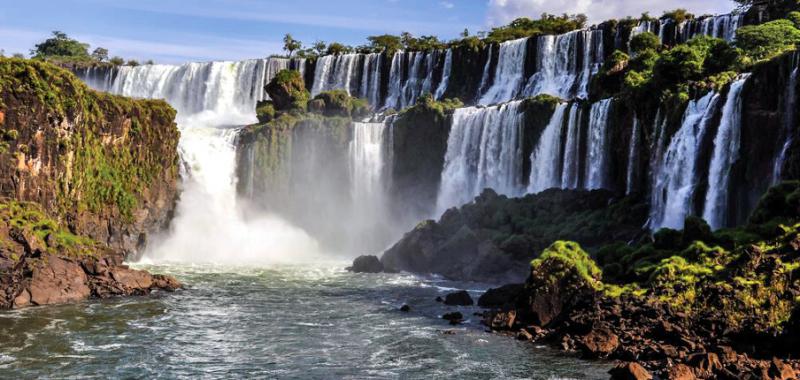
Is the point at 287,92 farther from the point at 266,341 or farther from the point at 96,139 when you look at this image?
the point at 266,341

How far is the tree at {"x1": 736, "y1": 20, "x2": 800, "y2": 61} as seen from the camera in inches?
1955

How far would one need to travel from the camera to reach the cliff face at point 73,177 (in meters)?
37.5

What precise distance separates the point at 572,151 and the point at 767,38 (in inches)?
572

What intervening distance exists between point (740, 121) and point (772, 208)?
28.2 feet

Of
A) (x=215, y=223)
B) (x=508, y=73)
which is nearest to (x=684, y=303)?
(x=215, y=223)

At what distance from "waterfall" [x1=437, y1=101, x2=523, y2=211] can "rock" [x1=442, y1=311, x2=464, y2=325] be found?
1013 inches

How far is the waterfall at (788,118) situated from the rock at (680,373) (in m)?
16.6

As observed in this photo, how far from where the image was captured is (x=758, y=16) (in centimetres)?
6053

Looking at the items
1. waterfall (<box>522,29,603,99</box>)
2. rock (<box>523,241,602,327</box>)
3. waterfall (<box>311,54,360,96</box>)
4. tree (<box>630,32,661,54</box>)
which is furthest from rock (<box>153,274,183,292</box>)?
waterfall (<box>311,54,360,96</box>)

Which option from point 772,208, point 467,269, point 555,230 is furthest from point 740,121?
point 467,269

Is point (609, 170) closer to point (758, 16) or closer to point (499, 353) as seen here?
point (758, 16)

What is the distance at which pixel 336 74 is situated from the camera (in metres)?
84.5

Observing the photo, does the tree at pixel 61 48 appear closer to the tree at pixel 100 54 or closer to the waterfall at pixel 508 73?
the tree at pixel 100 54

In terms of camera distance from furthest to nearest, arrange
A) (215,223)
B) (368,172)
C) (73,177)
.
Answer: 1. (368,172)
2. (215,223)
3. (73,177)
